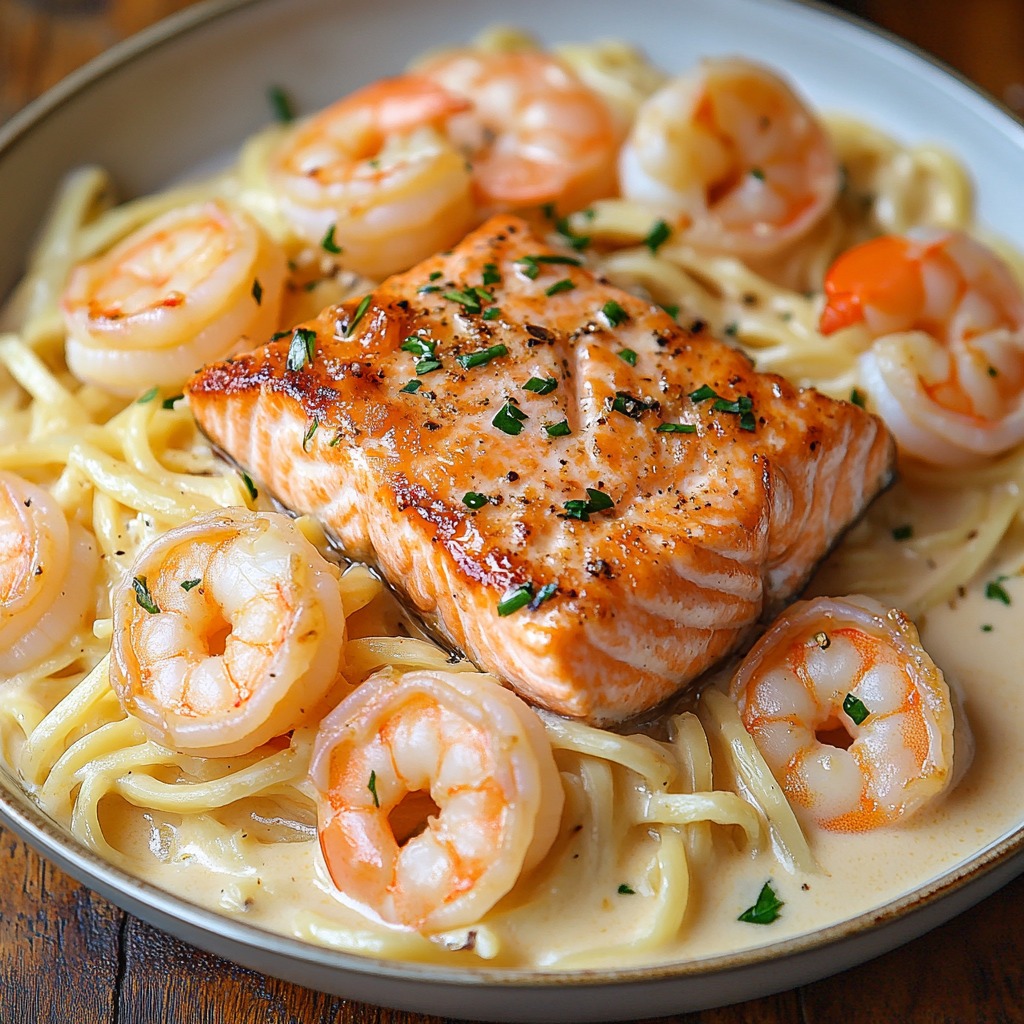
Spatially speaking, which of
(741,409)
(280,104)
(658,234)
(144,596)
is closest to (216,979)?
(144,596)

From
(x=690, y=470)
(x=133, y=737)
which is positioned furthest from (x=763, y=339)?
(x=133, y=737)

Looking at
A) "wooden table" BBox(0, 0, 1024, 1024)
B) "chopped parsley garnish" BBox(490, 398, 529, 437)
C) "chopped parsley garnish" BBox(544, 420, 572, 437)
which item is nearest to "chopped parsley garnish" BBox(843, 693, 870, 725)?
"wooden table" BBox(0, 0, 1024, 1024)

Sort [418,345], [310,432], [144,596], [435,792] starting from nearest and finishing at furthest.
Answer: [435,792] → [144,596] → [310,432] → [418,345]

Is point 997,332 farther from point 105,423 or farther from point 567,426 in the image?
point 105,423

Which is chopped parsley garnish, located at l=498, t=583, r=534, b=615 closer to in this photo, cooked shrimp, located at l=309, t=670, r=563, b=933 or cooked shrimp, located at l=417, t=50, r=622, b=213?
cooked shrimp, located at l=309, t=670, r=563, b=933

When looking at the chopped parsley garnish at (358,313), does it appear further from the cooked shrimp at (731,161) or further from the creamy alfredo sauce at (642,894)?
the creamy alfredo sauce at (642,894)

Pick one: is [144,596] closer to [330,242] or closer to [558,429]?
[558,429]

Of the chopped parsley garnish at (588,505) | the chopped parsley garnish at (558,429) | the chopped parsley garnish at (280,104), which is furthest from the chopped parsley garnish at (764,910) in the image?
the chopped parsley garnish at (280,104)
